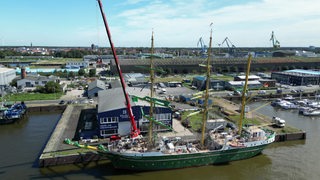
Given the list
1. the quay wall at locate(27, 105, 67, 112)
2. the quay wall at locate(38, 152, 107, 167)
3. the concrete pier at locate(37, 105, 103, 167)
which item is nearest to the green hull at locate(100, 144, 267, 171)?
the quay wall at locate(38, 152, 107, 167)

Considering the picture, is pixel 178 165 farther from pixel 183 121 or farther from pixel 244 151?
pixel 183 121

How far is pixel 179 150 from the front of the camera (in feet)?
58.9

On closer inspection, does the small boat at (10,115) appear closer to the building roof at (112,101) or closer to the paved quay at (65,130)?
the paved quay at (65,130)

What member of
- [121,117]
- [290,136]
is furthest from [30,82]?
[290,136]

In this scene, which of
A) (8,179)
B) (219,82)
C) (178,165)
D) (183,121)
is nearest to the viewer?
(8,179)

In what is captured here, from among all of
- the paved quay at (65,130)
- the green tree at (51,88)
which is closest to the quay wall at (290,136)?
the paved quay at (65,130)

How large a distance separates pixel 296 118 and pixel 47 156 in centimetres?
2570

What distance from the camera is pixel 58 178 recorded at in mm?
16500

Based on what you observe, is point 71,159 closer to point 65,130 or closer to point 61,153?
point 61,153

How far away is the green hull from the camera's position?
17.0 m

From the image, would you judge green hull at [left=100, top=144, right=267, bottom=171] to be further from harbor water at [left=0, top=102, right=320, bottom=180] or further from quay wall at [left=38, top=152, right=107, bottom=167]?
quay wall at [left=38, top=152, right=107, bottom=167]

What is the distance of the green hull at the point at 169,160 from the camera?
1702cm

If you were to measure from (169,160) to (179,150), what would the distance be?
1.02 metres

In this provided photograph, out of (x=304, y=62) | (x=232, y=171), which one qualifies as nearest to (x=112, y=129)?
(x=232, y=171)
